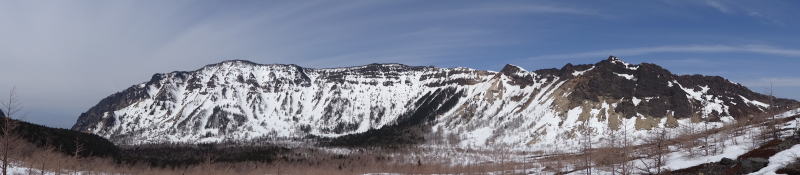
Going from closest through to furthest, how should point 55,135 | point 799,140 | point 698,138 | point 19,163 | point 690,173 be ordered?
point 799,140, point 690,173, point 19,163, point 698,138, point 55,135

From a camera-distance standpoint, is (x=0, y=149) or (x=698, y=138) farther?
(x=698, y=138)

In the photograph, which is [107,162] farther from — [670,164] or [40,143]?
[670,164]

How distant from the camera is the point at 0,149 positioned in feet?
192

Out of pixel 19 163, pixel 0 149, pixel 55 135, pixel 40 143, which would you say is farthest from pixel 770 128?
pixel 55 135

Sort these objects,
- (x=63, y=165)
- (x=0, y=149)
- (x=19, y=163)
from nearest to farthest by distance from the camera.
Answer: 1. (x=0, y=149)
2. (x=19, y=163)
3. (x=63, y=165)

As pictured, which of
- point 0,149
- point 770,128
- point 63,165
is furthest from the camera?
point 63,165

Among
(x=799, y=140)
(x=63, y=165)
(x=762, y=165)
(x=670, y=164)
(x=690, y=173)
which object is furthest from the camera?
(x=63, y=165)

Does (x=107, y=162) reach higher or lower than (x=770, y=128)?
lower

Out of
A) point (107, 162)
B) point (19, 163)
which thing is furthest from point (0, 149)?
point (107, 162)

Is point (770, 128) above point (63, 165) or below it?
above

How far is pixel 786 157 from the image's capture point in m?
65.0

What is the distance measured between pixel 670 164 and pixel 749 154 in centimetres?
2121

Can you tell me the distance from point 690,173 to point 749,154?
24.6 ft

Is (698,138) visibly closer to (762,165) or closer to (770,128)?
(770,128)
